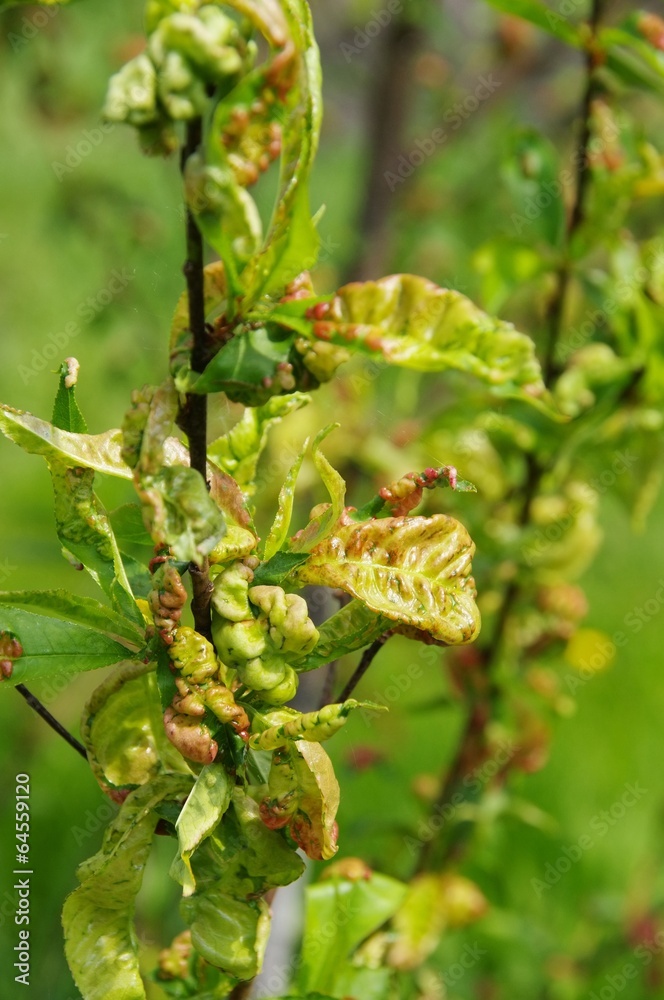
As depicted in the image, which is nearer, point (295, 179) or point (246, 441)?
point (295, 179)

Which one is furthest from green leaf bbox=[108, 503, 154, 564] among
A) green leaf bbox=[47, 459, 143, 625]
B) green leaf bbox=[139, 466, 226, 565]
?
green leaf bbox=[139, 466, 226, 565]

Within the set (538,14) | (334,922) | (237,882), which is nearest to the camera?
(237,882)

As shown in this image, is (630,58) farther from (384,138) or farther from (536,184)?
(384,138)

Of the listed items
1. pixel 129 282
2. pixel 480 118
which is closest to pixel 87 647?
pixel 129 282

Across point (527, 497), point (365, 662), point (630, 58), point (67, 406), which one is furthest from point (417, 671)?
point (67, 406)

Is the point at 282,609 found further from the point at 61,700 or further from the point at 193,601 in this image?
the point at 61,700

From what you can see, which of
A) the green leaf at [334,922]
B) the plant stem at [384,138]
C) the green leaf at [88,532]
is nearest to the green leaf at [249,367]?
the green leaf at [88,532]

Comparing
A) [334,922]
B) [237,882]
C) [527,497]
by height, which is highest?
[237,882]

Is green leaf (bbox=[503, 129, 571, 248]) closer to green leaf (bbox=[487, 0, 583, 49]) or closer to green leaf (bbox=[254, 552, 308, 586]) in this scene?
green leaf (bbox=[487, 0, 583, 49])
